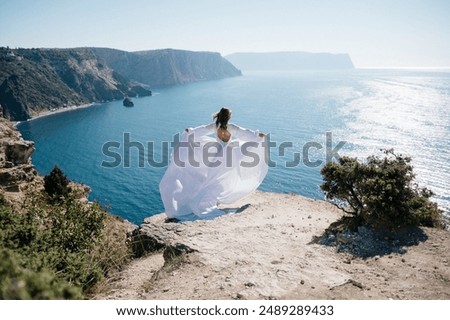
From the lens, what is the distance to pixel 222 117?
1177cm

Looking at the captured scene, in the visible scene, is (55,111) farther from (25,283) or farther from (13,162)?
(25,283)

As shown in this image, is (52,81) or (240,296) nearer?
(240,296)

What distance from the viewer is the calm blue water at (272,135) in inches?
1650

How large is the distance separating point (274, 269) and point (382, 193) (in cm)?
437

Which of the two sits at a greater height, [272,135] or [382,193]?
[382,193]

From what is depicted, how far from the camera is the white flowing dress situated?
1180cm

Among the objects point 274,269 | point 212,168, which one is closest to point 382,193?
point 274,269

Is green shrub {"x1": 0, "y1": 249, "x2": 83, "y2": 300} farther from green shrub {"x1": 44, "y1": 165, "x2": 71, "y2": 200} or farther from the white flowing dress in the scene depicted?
green shrub {"x1": 44, "y1": 165, "x2": 71, "y2": 200}

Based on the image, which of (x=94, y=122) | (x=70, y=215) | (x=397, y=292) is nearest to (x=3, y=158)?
(x=70, y=215)

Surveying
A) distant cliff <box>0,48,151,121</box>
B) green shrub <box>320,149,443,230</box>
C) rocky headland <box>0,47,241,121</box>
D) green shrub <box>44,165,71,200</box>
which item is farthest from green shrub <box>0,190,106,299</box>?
distant cliff <box>0,48,151,121</box>

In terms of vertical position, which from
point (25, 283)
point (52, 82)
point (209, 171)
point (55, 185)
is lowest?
point (55, 185)

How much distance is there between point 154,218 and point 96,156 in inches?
2149

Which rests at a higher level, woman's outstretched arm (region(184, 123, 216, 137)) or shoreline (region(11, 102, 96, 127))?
shoreline (region(11, 102, 96, 127))
